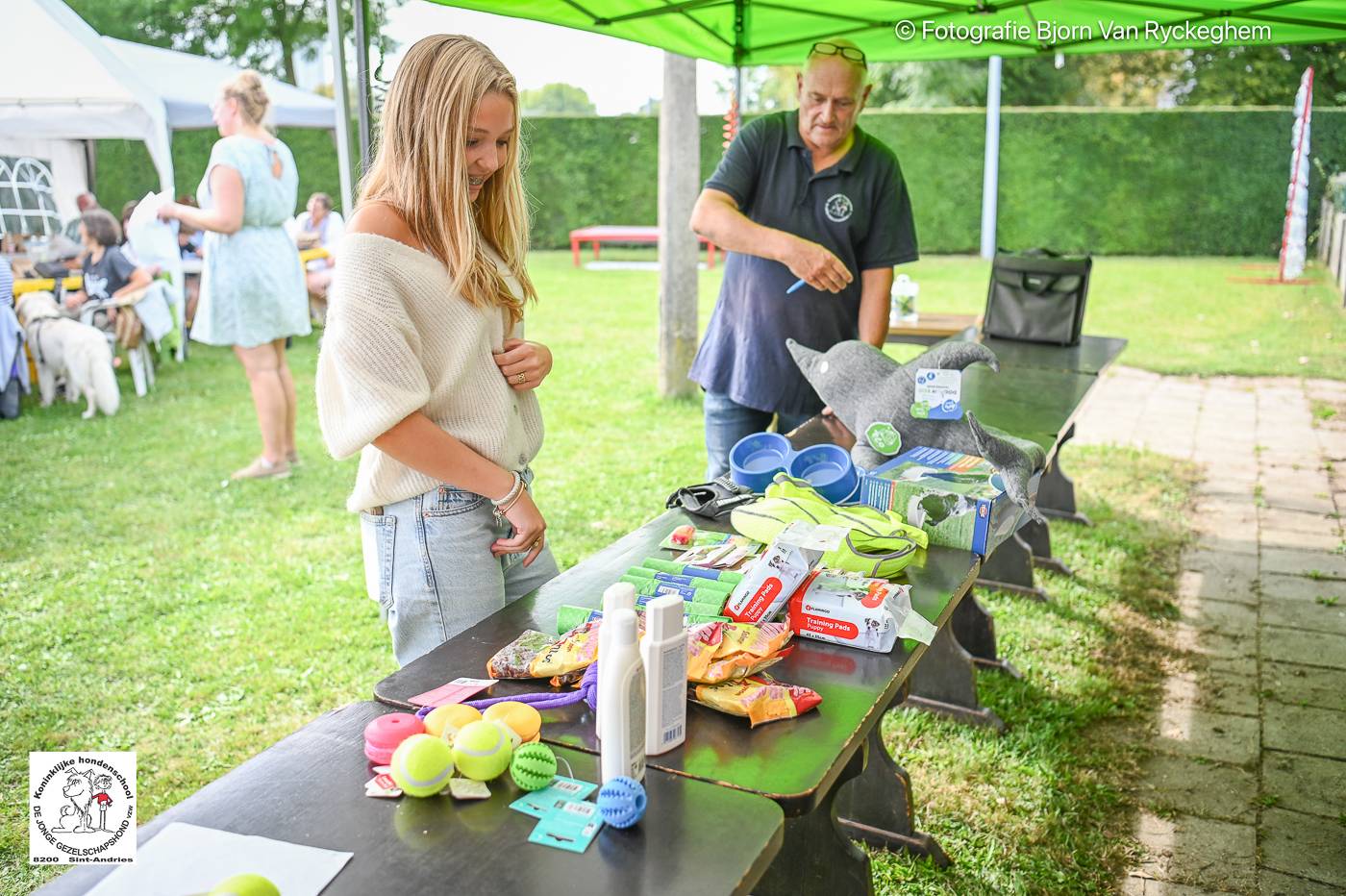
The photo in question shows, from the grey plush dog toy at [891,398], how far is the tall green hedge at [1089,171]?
12573 millimetres

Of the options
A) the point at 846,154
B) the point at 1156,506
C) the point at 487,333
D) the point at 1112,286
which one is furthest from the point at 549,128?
the point at 487,333

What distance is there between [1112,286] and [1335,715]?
9763 mm

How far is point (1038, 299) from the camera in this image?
4477 mm

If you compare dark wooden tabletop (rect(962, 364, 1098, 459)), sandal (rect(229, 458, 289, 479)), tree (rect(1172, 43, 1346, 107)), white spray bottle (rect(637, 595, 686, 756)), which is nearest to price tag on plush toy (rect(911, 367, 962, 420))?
dark wooden tabletop (rect(962, 364, 1098, 459))

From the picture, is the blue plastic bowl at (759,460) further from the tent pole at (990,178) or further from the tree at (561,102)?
the tree at (561,102)

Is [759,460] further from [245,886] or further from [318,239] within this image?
[318,239]

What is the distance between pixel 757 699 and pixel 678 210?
212 inches

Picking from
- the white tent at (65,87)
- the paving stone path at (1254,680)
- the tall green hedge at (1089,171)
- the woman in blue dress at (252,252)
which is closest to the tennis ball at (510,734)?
the paving stone path at (1254,680)

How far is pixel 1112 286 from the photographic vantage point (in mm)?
11992

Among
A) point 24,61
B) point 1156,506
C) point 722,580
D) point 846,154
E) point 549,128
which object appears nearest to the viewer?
point 722,580

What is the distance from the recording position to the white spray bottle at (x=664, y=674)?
1.21 metres

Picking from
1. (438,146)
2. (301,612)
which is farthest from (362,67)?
(301,612)

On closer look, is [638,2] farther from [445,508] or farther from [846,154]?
[445,508]

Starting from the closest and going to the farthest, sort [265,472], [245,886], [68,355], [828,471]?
[245,886] → [828,471] → [265,472] → [68,355]
